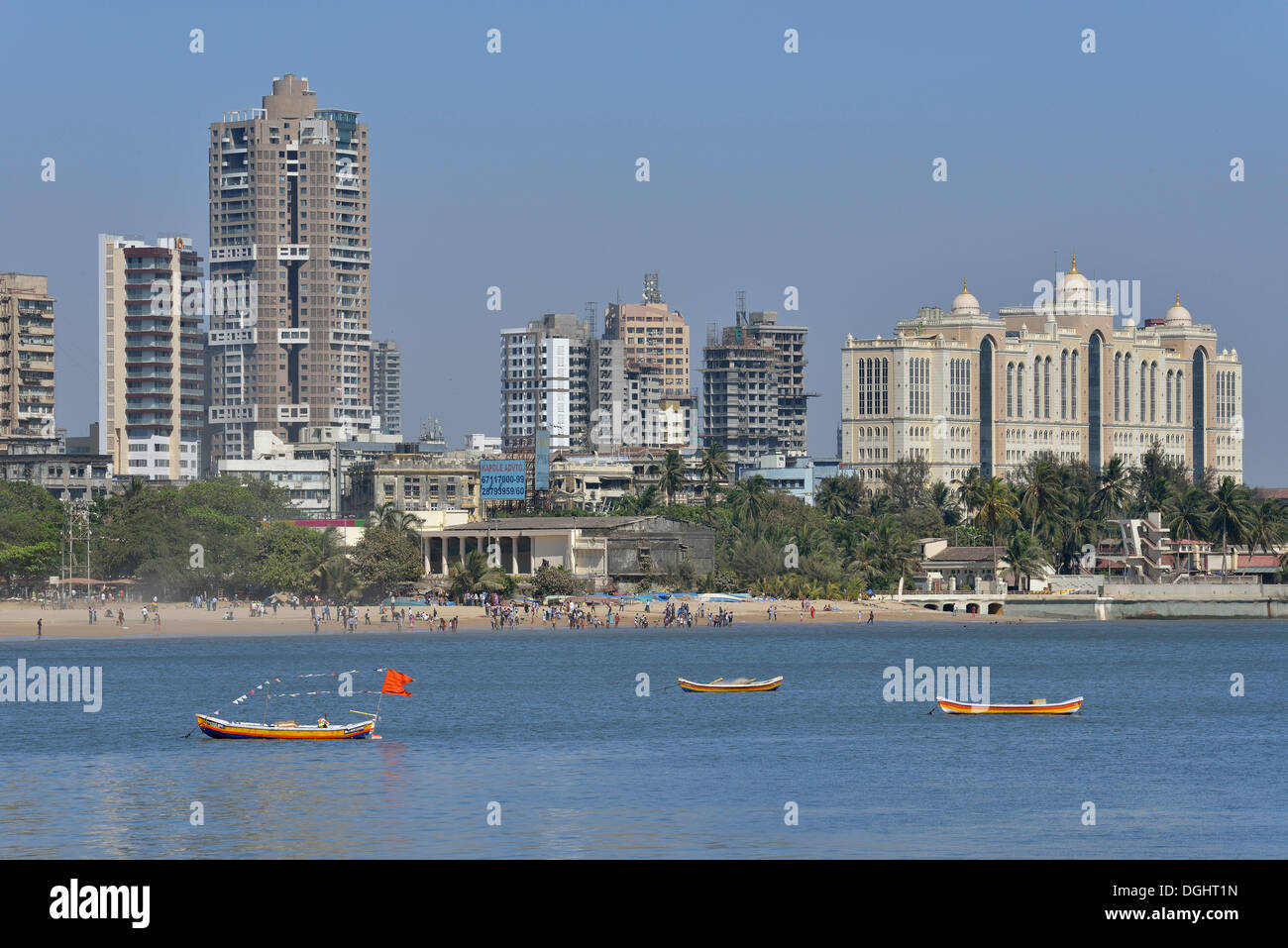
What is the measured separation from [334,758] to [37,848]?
2077 cm

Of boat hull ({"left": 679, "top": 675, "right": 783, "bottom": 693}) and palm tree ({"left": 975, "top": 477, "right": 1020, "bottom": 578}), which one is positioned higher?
palm tree ({"left": 975, "top": 477, "right": 1020, "bottom": 578})

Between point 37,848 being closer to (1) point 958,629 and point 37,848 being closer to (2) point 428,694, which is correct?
(2) point 428,694

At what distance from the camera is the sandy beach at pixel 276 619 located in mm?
137250

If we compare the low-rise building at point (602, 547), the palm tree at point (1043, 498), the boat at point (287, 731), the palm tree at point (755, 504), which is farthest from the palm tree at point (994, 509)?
the boat at point (287, 731)

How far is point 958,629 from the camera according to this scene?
6388 inches

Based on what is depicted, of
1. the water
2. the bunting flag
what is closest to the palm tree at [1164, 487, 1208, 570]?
the water

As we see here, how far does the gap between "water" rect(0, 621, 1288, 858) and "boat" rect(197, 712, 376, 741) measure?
47cm

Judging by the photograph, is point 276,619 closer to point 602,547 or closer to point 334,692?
point 602,547

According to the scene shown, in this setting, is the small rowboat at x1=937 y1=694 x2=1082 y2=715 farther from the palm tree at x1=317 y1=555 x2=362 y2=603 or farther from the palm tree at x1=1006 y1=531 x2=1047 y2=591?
the palm tree at x1=1006 y1=531 x2=1047 y2=591

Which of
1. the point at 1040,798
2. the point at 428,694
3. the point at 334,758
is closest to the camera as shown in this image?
the point at 1040,798

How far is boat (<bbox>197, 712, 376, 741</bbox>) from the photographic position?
219 ft

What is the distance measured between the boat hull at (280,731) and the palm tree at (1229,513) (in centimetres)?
14015

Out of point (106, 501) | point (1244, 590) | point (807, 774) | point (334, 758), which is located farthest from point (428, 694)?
point (1244, 590)
